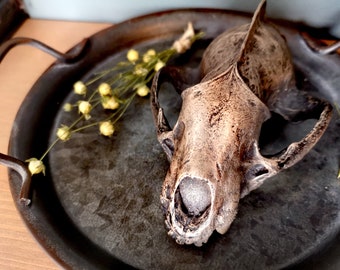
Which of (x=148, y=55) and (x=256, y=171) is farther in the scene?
(x=148, y=55)

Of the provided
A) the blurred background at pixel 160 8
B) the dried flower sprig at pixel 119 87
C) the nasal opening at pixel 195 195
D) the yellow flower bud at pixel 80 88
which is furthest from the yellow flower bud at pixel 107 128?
the blurred background at pixel 160 8

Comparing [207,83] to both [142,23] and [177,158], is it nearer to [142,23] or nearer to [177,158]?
[177,158]

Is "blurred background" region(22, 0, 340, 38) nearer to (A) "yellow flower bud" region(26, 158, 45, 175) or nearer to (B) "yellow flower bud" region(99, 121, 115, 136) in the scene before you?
(B) "yellow flower bud" region(99, 121, 115, 136)

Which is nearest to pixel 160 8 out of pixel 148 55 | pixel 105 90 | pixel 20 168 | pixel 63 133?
pixel 148 55

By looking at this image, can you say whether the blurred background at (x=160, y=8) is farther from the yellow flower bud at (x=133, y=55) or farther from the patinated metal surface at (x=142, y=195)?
the yellow flower bud at (x=133, y=55)

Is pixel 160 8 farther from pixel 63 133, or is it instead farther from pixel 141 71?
pixel 63 133

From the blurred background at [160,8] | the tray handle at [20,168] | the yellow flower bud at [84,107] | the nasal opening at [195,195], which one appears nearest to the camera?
the nasal opening at [195,195]
